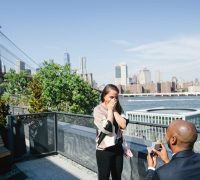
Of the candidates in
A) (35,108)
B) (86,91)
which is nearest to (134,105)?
(86,91)

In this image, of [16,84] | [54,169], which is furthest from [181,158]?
[16,84]

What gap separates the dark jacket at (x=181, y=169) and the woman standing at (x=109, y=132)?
5.90 feet

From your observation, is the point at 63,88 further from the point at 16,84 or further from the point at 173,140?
the point at 173,140

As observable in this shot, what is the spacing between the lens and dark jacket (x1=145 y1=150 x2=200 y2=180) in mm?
2213

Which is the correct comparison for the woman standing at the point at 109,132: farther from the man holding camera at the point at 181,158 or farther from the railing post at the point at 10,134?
the railing post at the point at 10,134

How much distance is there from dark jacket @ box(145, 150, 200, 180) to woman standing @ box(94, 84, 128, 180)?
5.90 ft

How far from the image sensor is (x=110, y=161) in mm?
4219

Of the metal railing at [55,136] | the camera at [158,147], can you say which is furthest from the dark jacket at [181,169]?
the metal railing at [55,136]

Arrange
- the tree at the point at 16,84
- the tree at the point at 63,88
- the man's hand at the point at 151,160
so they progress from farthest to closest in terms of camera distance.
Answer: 1. the tree at the point at 16,84
2. the tree at the point at 63,88
3. the man's hand at the point at 151,160

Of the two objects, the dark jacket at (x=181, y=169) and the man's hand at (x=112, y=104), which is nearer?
the dark jacket at (x=181, y=169)

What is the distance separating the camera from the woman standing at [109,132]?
4082mm

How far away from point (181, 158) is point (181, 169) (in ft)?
0.26

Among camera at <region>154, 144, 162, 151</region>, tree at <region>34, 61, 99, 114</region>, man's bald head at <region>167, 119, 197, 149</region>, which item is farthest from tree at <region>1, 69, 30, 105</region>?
man's bald head at <region>167, 119, 197, 149</region>

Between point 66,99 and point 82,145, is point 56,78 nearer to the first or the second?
point 66,99
